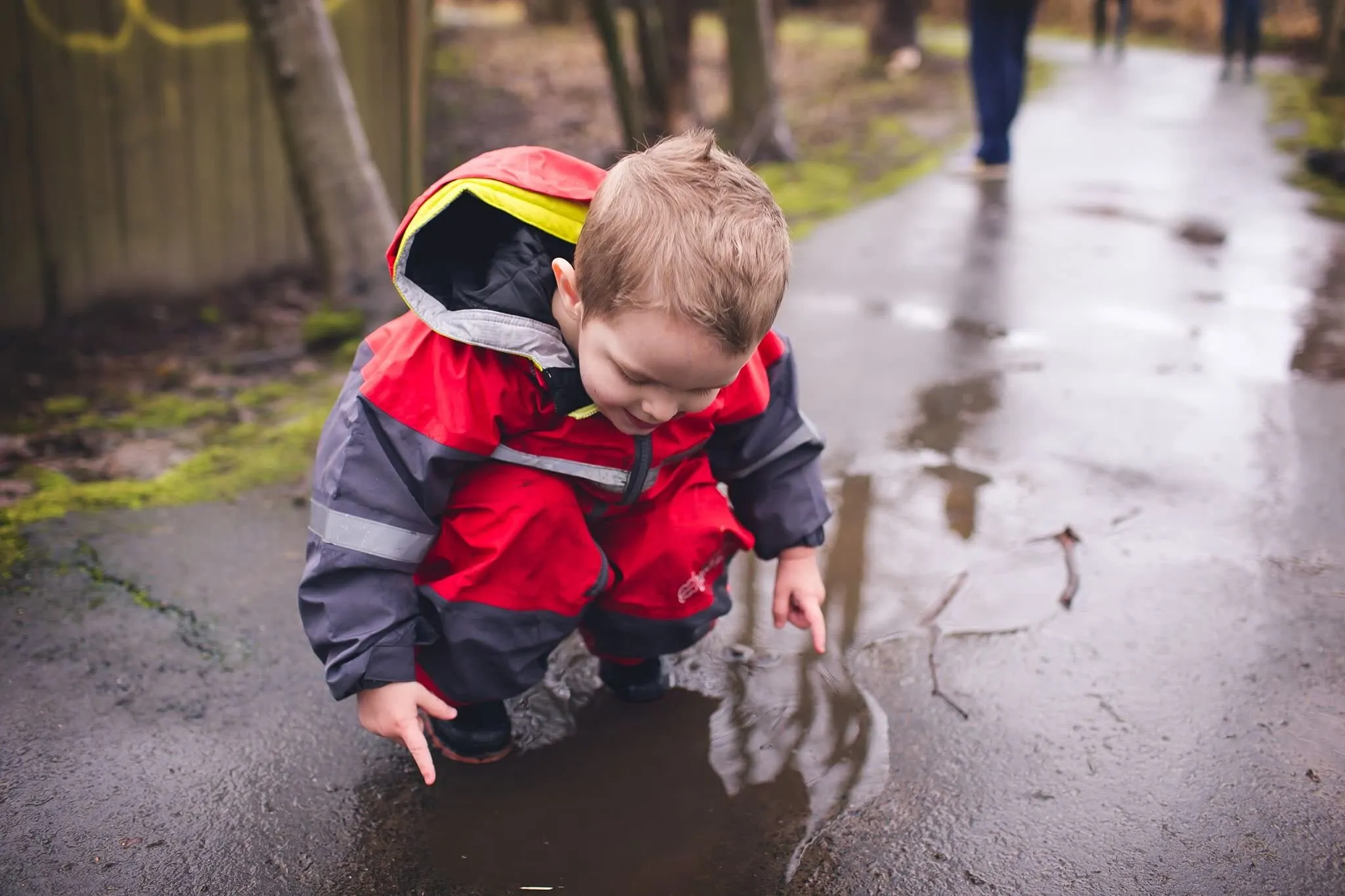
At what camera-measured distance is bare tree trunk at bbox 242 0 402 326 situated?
402cm

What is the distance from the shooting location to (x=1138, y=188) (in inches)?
279

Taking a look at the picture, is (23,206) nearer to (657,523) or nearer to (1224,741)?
(657,523)

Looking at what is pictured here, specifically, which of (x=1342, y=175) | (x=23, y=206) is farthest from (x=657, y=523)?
(x=1342, y=175)

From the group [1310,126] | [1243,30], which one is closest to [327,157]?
[1310,126]

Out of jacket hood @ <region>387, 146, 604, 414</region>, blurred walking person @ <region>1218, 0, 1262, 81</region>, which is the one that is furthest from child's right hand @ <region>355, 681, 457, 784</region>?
blurred walking person @ <region>1218, 0, 1262, 81</region>

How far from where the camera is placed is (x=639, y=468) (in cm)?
215

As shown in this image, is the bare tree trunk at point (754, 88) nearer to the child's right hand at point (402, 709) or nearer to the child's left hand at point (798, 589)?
the child's left hand at point (798, 589)

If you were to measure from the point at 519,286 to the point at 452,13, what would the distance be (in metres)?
14.0

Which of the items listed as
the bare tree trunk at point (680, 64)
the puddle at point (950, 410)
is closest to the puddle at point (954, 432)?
the puddle at point (950, 410)

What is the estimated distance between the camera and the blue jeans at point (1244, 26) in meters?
11.5

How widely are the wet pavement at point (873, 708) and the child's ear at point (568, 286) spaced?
0.89 m

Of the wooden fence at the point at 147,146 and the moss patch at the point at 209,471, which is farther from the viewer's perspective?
the wooden fence at the point at 147,146

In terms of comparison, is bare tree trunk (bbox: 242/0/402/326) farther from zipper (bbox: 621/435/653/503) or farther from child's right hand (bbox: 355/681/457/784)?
child's right hand (bbox: 355/681/457/784)

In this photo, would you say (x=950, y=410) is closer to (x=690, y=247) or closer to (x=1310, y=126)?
(x=690, y=247)
